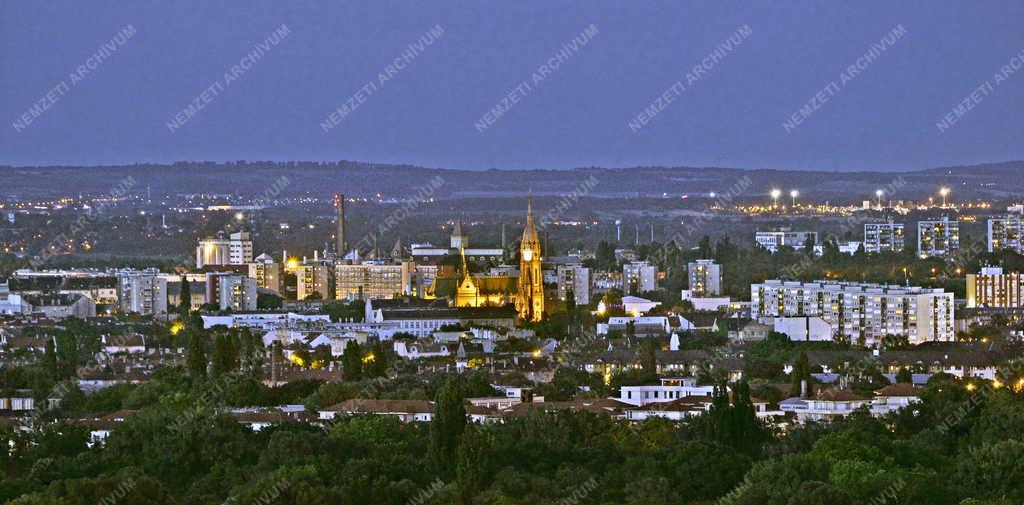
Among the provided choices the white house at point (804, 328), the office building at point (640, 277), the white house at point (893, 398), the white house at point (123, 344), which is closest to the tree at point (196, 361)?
the white house at point (123, 344)

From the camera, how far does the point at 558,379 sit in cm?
3706

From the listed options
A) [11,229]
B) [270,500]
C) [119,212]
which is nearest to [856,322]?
[270,500]

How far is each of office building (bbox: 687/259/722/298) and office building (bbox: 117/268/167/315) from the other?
12324 millimetres

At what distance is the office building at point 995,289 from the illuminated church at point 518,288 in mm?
9324

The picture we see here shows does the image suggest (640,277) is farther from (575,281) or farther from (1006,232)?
(1006,232)

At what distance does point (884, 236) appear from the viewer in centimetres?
9244

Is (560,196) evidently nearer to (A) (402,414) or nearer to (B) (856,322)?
(B) (856,322)

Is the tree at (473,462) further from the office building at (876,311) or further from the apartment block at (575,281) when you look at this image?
the apartment block at (575,281)

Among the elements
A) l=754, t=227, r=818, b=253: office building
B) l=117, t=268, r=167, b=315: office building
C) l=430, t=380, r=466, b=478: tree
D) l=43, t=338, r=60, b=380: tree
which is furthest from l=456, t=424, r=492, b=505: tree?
l=754, t=227, r=818, b=253: office building

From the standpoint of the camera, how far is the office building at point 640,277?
68356mm

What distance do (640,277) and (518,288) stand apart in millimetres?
9039

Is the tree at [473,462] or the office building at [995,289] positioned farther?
the office building at [995,289]

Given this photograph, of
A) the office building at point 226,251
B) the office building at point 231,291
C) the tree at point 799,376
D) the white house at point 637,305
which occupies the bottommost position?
the tree at point 799,376

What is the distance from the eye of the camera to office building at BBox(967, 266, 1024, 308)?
203 ft
